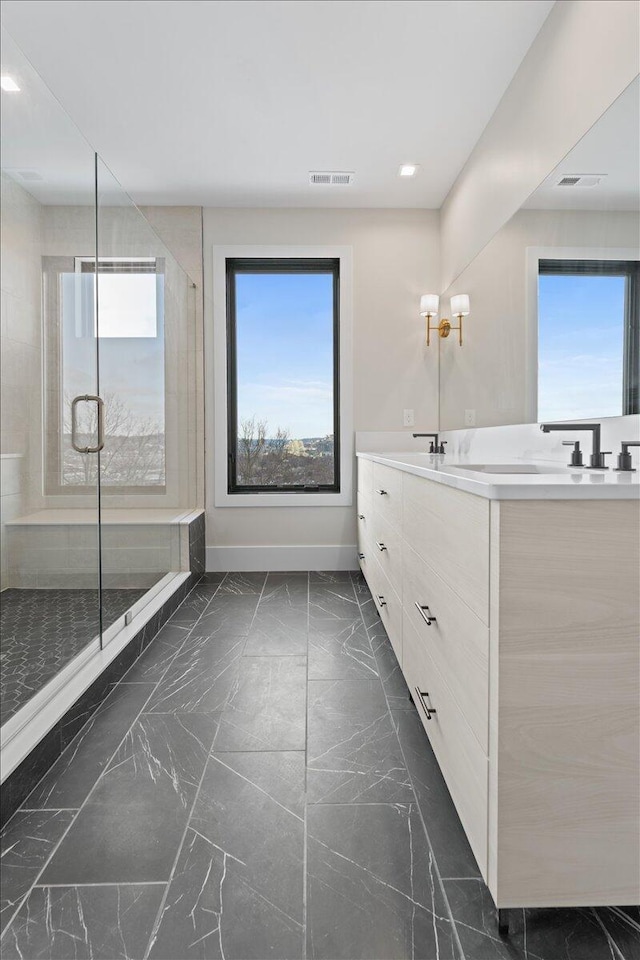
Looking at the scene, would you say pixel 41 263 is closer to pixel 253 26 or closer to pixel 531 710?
pixel 253 26

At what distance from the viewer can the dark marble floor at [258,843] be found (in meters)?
0.91

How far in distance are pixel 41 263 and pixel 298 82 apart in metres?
1.50

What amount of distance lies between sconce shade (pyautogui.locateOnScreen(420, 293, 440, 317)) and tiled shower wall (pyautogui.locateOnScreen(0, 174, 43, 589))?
237 cm

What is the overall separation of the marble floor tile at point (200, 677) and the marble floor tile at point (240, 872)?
373 millimetres

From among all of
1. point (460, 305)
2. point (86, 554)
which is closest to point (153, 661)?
point (86, 554)

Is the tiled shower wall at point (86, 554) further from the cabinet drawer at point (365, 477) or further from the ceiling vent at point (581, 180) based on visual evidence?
the ceiling vent at point (581, 180)

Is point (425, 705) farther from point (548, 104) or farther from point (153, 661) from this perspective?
point (548, 104)

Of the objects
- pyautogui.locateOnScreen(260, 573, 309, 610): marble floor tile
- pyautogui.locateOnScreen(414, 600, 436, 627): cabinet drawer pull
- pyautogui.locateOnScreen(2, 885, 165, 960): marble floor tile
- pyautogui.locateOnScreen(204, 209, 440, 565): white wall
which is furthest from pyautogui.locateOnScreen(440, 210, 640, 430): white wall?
pyautogui.locateOnScreen(2, 885, 165, 960): marble floor tile

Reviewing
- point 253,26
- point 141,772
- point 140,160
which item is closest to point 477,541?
point 141,772

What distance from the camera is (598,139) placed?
151cm

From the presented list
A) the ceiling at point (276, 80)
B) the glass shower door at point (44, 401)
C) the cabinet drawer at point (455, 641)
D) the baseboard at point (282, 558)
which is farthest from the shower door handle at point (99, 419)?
the baseboard at point (282, 558)

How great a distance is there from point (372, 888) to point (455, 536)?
696 millimetres

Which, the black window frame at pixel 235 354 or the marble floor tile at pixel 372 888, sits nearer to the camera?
the marble floor tile at pixel 372 888

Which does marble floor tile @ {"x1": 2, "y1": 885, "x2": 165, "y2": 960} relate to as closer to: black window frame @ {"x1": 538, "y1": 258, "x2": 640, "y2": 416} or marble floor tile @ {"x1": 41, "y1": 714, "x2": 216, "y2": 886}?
marble floor tile @ {"x1": 41, "y1": 714, "x2": 216, "y2": 886}
